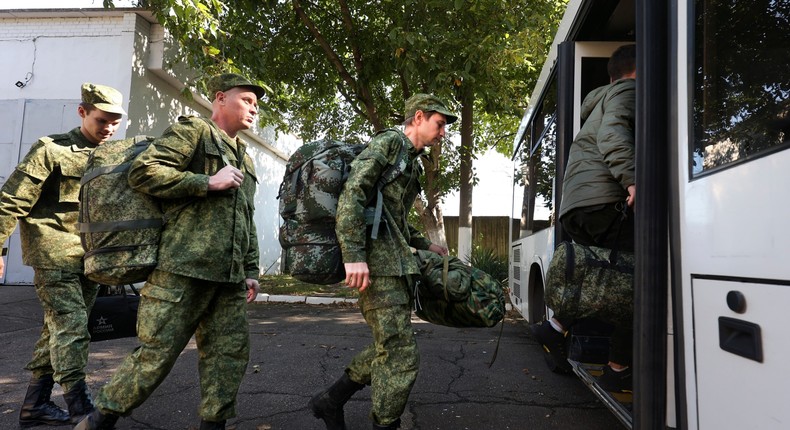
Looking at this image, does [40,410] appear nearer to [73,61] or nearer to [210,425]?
[210,425]

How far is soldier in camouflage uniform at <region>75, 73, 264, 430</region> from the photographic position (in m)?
2.38

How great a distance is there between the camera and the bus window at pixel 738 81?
63.0 inches

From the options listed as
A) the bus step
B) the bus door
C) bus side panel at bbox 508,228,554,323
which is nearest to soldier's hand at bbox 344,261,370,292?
the bus step

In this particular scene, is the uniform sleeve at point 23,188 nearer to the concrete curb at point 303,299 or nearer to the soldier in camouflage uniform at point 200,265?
the soldier in camouflage uniform at point 200,265

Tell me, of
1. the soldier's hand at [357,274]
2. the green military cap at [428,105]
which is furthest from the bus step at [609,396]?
the green military cap at [428,105]

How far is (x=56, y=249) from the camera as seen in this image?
3.08m

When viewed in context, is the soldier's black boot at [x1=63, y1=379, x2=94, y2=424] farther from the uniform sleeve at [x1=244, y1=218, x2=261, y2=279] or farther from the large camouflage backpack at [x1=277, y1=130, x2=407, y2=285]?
the large camouflage backpack at [x1=277, y1=130, x2=407, y2=285]

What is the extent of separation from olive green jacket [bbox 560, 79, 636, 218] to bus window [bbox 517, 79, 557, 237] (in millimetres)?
1111

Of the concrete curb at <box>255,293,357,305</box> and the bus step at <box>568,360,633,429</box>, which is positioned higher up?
the bus step at <box>568,360,633,429</box>

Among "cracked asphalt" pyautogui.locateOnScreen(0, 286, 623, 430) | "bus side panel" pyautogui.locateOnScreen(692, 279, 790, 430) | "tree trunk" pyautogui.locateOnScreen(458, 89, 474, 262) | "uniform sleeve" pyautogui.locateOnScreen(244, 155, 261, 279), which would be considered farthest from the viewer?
"tree trunk" pyautogui.locateOnScreen(458, 89, 474, 262)

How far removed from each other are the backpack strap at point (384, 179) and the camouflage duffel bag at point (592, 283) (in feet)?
2.96

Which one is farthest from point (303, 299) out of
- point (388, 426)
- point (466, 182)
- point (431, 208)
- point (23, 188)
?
point (388, 426)

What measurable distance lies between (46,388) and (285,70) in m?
8.71

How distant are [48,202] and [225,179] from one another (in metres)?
1.43
